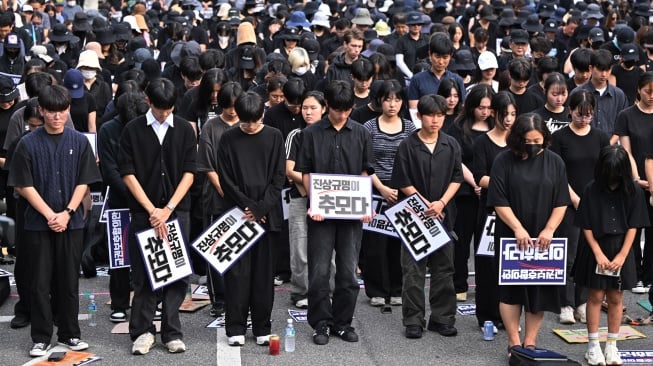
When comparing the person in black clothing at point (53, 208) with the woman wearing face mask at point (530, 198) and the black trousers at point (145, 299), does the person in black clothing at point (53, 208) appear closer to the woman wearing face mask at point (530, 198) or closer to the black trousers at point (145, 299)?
the black trousers at point (145, 299)

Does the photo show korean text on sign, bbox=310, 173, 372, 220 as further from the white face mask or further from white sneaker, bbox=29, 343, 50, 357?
the white face mask

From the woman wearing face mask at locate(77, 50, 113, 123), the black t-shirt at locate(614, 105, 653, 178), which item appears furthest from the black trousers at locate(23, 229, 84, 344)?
the black t-shirt at locate(614, 105, 653, 178)

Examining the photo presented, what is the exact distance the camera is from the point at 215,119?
33.2 feet

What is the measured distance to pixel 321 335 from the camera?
30.7 feet

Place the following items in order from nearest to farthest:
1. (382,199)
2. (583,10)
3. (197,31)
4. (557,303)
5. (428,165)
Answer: (557,303) → (428,165) → (382,199) → (197,31) → (583,10)

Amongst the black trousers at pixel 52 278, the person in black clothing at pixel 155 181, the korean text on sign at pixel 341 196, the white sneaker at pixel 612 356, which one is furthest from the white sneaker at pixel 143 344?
the white sneaker at pixel 612 356

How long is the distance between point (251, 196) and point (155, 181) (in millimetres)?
751

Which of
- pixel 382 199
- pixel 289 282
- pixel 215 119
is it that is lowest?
pixel 289 282


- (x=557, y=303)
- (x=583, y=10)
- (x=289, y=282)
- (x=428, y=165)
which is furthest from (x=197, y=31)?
(x=557, y=303)

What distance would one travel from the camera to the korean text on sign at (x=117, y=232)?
9.53m

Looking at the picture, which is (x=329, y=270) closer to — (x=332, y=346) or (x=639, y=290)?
(x=332, y=346)

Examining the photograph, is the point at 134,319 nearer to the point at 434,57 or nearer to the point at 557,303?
the point at 557,303

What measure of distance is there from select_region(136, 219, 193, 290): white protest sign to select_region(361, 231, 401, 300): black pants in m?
1.93

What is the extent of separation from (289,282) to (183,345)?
2.40m
